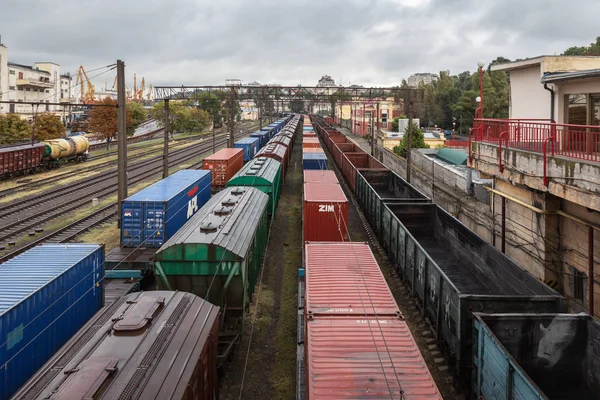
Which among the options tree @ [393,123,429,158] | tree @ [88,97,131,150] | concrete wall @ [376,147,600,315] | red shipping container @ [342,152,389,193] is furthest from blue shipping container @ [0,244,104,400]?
tree @ [88,97,131,150]

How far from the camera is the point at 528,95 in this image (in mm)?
17094

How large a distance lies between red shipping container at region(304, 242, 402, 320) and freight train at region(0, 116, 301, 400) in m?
1.90

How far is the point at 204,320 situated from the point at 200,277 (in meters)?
2.77

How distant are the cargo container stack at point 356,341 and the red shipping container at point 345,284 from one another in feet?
0.06

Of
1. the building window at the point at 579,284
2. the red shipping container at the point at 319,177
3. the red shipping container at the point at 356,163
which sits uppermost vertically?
the red shipping container at the point at 356,163

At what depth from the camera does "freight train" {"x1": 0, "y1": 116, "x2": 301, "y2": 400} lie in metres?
6.31

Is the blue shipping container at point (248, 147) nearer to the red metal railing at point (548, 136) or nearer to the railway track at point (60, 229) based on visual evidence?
the railway track at point (60, 229)

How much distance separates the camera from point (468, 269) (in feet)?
48.5

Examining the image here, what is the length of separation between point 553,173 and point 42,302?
12401mm

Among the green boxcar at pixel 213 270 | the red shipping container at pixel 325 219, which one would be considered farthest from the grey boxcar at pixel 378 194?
the green boxcar at pixel 213 270

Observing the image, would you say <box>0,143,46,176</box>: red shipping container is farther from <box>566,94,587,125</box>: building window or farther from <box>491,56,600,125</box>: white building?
<box>566,94,587,125</box>: building window

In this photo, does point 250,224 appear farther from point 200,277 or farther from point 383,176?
point 383,176

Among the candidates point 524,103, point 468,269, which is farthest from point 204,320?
point 524,103

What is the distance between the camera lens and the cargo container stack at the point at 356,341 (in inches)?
252
